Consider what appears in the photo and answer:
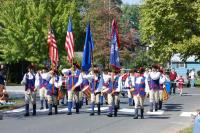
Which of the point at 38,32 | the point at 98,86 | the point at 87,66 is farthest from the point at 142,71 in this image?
the point at 38,32

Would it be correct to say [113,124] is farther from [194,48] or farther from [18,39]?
[18,39]

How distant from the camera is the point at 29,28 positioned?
166 ft

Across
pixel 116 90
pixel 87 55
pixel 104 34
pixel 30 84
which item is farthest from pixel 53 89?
pixel 104 34

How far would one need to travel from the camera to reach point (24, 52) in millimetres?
50281

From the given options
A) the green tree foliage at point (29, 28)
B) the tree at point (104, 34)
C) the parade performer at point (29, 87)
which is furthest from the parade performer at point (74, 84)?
the tree at point (104, 34)

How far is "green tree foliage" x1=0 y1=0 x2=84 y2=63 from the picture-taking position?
49938 millimetres

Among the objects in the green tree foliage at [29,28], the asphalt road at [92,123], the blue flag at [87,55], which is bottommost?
the asphalt road at [92,123]

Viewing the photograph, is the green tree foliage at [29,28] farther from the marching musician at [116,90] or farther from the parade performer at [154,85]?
the marching musician at [116,90]

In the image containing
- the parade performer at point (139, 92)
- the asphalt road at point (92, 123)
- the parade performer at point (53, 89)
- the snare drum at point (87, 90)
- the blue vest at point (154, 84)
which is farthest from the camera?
the blue vest at point (154, 84)

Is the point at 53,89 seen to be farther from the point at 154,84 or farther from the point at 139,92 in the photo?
the point at 154,84

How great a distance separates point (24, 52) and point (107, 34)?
716 inches

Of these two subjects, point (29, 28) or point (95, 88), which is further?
point (29, 28)

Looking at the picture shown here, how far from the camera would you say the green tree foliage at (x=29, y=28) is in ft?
164

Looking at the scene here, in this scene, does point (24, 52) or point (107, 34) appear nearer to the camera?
point (24, 52)
